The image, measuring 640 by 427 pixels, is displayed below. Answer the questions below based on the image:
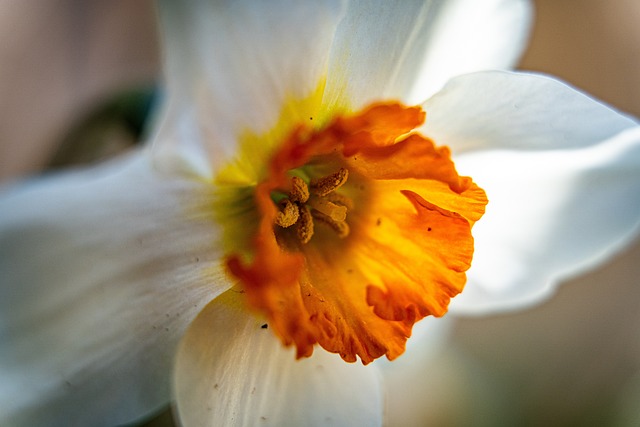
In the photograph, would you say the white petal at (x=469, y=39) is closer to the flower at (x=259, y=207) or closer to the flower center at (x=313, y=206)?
the flower at (x=259, y=207)

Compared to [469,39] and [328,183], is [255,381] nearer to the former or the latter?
[328,183]

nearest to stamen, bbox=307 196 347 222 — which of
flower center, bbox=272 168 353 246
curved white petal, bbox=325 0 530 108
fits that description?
flower center, bbox=272 168 353 246

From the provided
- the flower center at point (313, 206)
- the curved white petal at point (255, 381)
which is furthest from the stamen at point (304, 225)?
the curved white petal at point (255, 381)

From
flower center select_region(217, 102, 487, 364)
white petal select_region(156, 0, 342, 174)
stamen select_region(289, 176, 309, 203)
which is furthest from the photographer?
stamen select_region(289, 176, 309, 203)

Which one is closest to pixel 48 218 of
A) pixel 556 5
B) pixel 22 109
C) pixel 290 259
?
pixel 290 259

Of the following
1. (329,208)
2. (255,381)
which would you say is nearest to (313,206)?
(329,208)

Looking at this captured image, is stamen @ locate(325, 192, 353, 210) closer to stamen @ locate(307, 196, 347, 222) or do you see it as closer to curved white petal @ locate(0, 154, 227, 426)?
stamen @ locate(307, 196, 347, 222)
